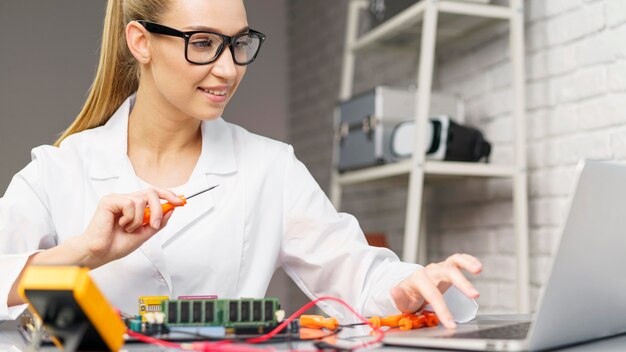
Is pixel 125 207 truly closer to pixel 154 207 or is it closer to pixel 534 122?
pixel 154 207

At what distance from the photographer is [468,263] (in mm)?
886

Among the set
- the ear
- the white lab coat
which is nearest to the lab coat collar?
the white lab coat

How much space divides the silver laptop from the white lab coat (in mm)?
370

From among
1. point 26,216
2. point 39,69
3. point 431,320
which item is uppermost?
point 39,69

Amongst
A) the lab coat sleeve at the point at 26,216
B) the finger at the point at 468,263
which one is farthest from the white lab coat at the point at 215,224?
the finger at the point at 468,263

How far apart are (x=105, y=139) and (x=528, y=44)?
1263mm

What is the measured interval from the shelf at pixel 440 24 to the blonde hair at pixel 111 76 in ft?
3.16

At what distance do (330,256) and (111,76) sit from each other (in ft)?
1.85

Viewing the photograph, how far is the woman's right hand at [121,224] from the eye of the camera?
3.10ft

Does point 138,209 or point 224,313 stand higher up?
point 138,209

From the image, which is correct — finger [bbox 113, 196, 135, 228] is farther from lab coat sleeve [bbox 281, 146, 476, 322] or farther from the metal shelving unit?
the metal shelving unit

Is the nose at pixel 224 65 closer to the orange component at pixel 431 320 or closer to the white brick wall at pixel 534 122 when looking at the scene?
the orange component at pixel 431 320

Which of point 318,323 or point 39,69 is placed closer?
point 318,323

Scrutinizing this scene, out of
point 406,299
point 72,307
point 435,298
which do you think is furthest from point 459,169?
point 72,307
